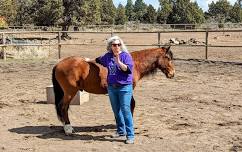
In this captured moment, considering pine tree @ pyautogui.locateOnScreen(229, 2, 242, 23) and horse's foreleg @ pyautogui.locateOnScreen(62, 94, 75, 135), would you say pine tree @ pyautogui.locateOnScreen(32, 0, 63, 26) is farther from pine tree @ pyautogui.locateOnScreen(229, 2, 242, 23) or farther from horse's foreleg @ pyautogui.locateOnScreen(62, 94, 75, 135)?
pine tree @ pyautogui.locateOnScreen(229, 2, 242, 23)

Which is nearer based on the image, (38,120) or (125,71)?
(125,71)

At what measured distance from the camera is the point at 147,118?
7.20 metres

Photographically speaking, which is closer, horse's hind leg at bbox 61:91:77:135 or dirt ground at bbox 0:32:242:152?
dirt ground at bbox 0:32:242:152

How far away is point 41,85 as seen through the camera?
11.0 m

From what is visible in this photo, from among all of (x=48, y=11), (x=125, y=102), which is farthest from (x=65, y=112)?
(x=48, y=11)

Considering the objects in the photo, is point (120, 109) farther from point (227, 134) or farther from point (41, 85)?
point (41, 85)

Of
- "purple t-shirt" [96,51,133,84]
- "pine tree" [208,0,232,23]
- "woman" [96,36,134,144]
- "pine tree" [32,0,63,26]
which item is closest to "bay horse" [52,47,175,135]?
"woman" [96,36,134,144]

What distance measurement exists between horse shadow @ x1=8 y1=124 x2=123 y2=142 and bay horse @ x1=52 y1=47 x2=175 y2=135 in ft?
0.49

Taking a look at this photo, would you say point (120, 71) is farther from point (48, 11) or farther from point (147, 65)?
point (48, 11)

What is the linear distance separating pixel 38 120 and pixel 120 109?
74.1 inches

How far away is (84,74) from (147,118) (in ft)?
5.08

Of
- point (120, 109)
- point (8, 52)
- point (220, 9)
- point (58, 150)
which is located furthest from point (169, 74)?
point (220, 9)

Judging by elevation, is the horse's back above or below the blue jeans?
above

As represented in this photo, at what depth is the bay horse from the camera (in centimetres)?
622
